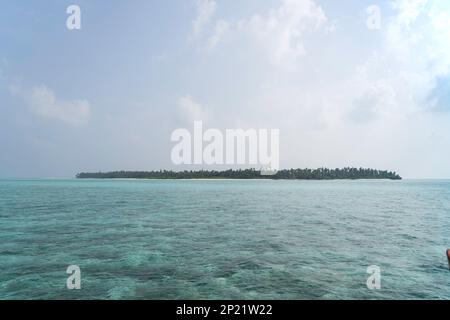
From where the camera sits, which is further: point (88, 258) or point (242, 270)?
point (88, 258)

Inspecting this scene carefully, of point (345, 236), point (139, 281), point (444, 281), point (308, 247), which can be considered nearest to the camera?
point (139, 281)

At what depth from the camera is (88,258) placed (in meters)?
13.2

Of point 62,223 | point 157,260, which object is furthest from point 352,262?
point 62,223
